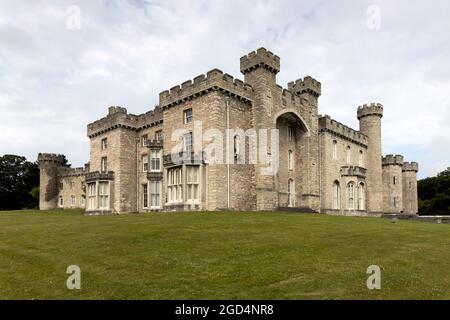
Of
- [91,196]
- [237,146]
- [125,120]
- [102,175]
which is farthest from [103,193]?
[237,146]

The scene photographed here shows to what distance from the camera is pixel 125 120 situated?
128ft

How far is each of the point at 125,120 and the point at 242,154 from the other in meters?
14.7

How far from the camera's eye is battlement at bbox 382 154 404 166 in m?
53.5

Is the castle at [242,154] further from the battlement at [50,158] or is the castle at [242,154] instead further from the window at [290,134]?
the battlement at [50,158]

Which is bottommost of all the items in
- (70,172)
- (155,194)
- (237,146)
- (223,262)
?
(223,262)

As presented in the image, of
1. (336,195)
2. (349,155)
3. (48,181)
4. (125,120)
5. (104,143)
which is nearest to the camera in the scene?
(125,120)

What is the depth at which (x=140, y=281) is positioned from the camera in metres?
10.0

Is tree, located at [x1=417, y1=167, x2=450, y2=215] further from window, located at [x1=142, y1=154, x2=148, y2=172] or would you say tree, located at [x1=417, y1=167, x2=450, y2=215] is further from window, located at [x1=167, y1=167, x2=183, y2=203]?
window, located at [x1=167, y1=167, x2=183, y2=203]

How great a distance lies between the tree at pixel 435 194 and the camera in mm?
69250

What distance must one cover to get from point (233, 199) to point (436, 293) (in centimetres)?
2090

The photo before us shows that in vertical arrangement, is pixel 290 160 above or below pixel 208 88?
below

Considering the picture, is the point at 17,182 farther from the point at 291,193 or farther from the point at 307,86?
the point at 307,86

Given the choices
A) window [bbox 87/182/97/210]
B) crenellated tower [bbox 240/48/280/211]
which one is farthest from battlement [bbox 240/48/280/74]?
window [bbox 87/182/97/210]
